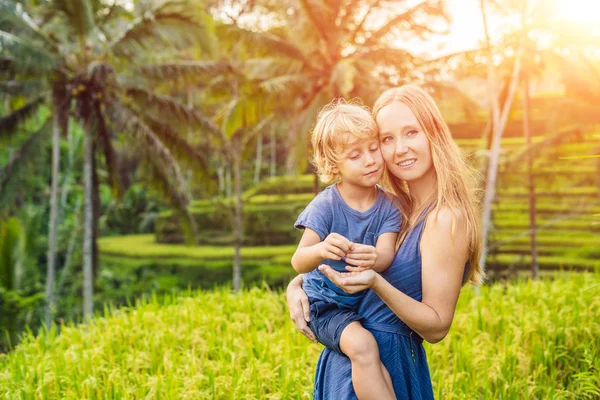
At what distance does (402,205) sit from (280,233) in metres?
24.5

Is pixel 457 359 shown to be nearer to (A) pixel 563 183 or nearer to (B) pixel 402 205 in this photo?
(B) pixel 402 205

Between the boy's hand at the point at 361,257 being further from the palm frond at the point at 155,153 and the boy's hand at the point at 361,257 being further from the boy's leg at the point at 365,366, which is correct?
the palm frond at the point at 155,153

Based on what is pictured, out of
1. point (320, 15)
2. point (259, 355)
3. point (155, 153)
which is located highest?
point (320, 15)

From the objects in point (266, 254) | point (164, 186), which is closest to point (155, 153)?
point (164, 186)

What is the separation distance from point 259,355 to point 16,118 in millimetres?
10517

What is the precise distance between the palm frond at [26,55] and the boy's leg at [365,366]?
10.6m

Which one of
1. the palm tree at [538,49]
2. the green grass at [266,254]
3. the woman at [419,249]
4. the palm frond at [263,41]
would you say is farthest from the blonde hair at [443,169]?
the green grass at [266,254]

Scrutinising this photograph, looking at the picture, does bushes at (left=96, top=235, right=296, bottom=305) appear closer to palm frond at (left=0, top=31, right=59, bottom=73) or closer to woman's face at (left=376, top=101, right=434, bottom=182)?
palm frond at (left=0, top=31, right=59, bottom=73)

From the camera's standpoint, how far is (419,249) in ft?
5.98

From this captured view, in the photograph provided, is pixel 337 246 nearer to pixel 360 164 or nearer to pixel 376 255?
pixel 376 255

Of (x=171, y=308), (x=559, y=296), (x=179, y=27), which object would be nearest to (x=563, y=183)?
(x=179, y=27)

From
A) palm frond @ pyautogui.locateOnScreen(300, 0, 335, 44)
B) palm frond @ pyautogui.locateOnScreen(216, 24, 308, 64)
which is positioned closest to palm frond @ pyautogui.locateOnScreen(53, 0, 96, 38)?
palm frond @ pyautogui.locateOnScreen(216, 24, 308, 64)

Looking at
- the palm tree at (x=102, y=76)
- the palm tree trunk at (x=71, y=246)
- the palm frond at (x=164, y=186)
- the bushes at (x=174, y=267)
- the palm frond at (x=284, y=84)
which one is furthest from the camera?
the bushes at (x=174, y=267)

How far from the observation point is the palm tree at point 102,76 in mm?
11852
